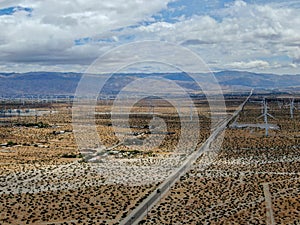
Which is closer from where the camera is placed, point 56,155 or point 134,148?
point 56,155

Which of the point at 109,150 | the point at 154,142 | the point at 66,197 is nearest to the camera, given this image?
the point at 66,197

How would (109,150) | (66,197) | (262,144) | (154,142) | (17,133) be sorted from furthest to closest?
(17,133), (154,142), (262,144), (109,150), (66,197)

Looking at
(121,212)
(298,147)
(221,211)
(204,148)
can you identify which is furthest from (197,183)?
(298,147)

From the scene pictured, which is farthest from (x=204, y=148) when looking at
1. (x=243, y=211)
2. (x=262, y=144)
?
(x=243, y=211)

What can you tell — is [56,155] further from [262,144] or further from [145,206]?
[262,144]

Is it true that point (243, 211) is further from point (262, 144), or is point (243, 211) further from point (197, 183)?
point (262, 144)

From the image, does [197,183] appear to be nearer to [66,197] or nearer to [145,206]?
[145,206]

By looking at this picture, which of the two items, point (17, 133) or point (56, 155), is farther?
point (17, 133)

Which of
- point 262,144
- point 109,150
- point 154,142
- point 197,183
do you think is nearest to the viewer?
point 197,183

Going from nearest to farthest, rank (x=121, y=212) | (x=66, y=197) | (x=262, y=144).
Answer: (x=121, y=212)
(x=66, y=197)
(x=262, y=144)
